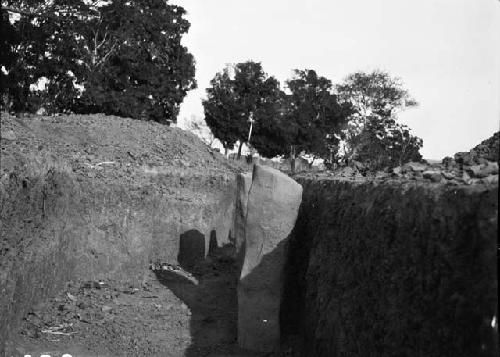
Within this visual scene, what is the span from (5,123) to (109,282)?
2.96 metres

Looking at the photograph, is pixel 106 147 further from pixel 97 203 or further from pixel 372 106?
pixel 372 106

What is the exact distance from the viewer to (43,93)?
24812 millimetres

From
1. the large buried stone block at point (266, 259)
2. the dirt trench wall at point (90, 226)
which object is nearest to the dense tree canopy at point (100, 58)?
the dirt trench wall at point (90, 226)

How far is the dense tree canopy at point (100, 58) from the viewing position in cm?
2369

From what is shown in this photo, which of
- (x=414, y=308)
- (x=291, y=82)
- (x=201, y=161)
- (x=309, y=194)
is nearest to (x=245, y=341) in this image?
(x=309, y=194)

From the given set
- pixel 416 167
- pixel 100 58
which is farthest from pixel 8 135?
pixel 100 58

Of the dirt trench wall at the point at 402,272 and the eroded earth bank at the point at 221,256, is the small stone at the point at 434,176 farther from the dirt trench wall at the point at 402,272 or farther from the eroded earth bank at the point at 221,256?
the dirt trench wall at the point at 402,272

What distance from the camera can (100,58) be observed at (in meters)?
26.2

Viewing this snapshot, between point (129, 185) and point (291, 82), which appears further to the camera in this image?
point (291, 82)

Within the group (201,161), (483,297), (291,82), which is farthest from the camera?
(291,82)

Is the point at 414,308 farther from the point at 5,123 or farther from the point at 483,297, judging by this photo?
the point at 5,123

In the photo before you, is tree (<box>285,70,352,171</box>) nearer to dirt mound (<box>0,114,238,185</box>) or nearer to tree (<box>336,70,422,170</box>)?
tree (<box>336,70,422,170</box>)

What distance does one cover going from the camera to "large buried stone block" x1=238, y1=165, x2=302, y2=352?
24.7 ft

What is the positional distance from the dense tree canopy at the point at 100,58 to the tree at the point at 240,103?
32.0 feet
